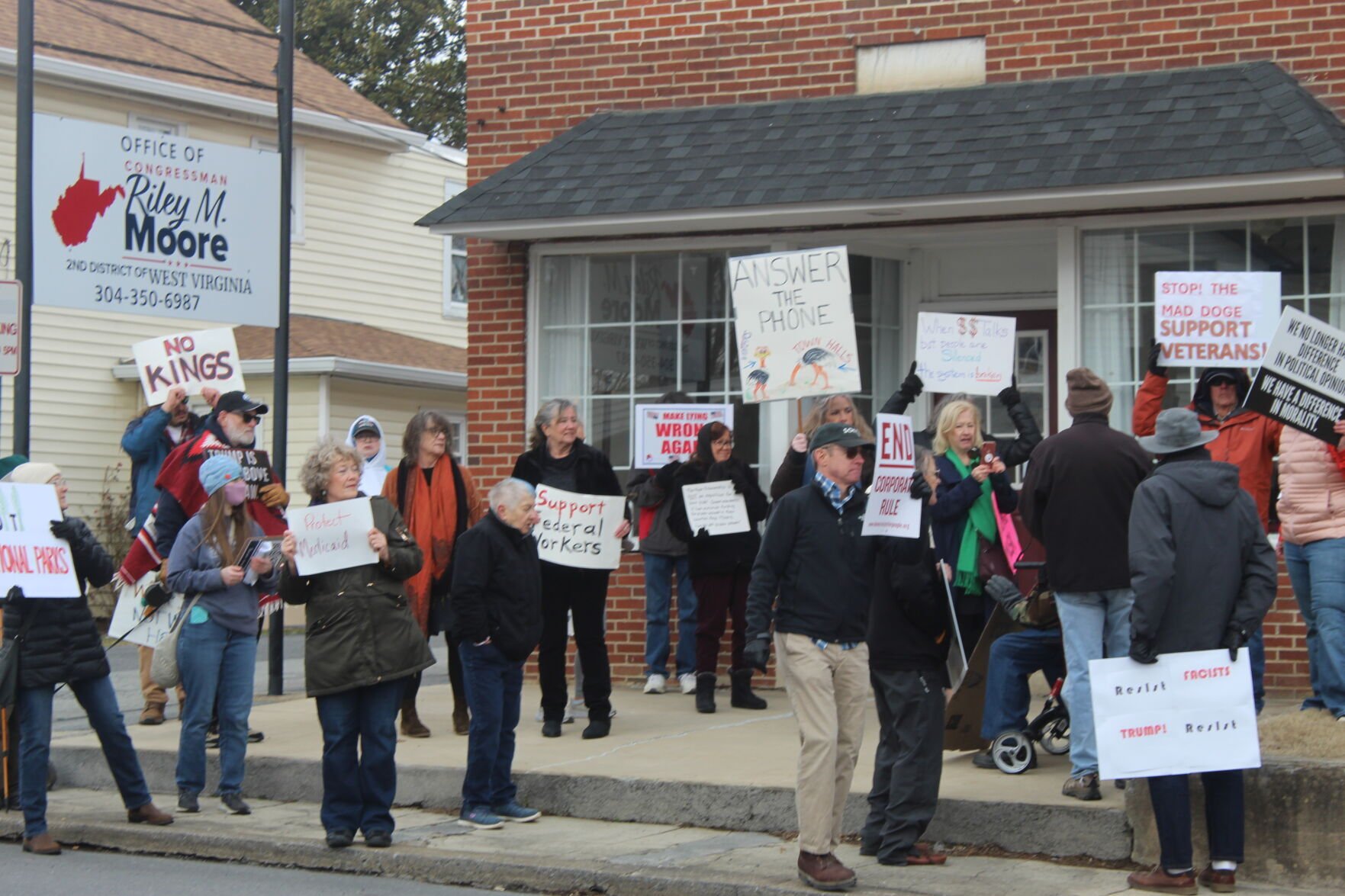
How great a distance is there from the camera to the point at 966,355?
8.95 meters

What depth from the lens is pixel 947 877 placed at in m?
6.88

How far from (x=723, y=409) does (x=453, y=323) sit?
16437 millimetres

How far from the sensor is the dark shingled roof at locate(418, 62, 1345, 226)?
9781 mm

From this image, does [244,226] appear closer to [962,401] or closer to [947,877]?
[962,401]

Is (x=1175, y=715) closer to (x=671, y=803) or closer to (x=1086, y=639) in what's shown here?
(x=1086, y=639)

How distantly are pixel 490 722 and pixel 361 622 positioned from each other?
2.58ft

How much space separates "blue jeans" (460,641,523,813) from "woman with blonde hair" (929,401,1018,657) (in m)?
2.14

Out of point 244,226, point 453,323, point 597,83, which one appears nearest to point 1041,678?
point 597,83

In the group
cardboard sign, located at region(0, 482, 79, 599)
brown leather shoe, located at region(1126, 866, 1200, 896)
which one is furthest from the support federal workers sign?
brown leather shoe, located at region(1126, 866, 1200, 896)

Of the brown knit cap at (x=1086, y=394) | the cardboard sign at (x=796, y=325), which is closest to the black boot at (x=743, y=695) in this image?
the cardboard sign at (x=796, y=325)

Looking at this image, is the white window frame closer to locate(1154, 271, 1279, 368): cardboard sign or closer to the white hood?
the white hood

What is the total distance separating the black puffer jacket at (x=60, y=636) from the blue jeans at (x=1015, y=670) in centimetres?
414

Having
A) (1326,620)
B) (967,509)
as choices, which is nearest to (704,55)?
(967,509)

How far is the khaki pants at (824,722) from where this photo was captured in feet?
22.0
